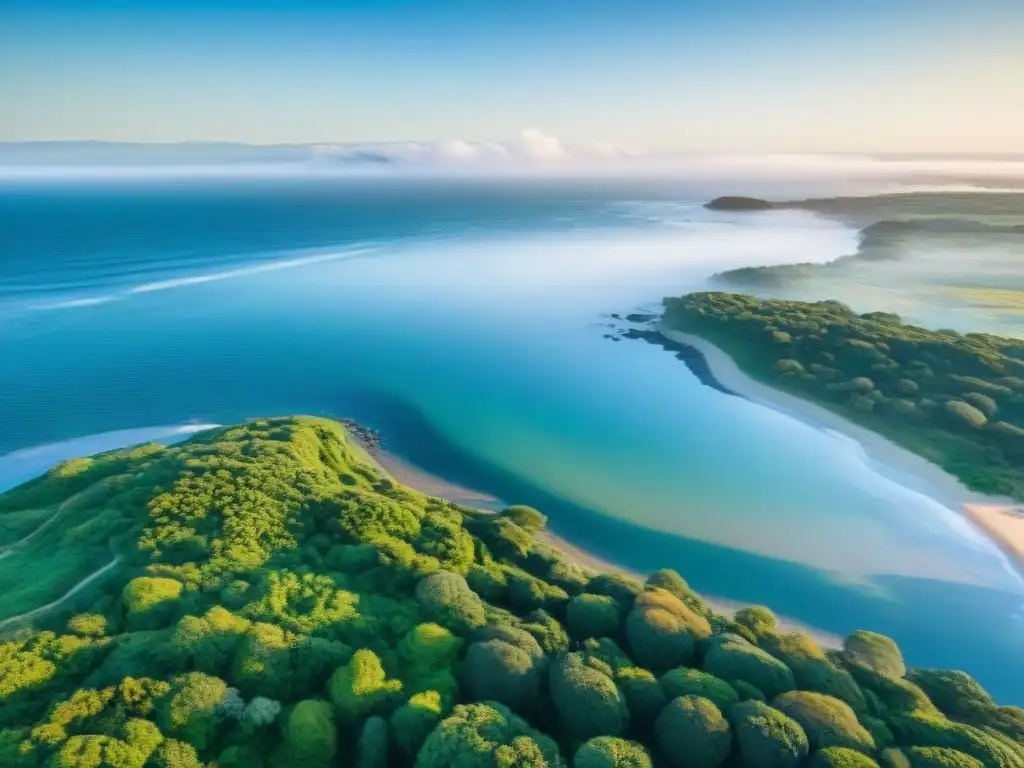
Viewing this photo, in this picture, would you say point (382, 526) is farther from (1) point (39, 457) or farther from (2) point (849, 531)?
(1) point (39, 457)

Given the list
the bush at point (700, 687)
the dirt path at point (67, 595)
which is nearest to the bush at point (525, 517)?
the bush at point (700, 687)

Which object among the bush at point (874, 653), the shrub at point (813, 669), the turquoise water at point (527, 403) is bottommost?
the turquoise water at point (527, 403)

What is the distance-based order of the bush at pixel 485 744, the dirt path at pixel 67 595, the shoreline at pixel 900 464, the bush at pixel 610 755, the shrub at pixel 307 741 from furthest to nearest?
the shoreline at pixel 900 464, the dirt path at pixel 67 595, the shrub at pixel 307 741, the bush at pixel 610 755, the bush at pixel 485 744

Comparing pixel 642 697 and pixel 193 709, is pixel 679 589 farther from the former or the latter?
pixel 193 709

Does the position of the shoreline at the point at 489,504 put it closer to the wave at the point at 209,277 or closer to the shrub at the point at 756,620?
the shrub at the point at 756,620

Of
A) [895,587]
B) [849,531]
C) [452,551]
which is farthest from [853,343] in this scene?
[452,551]
